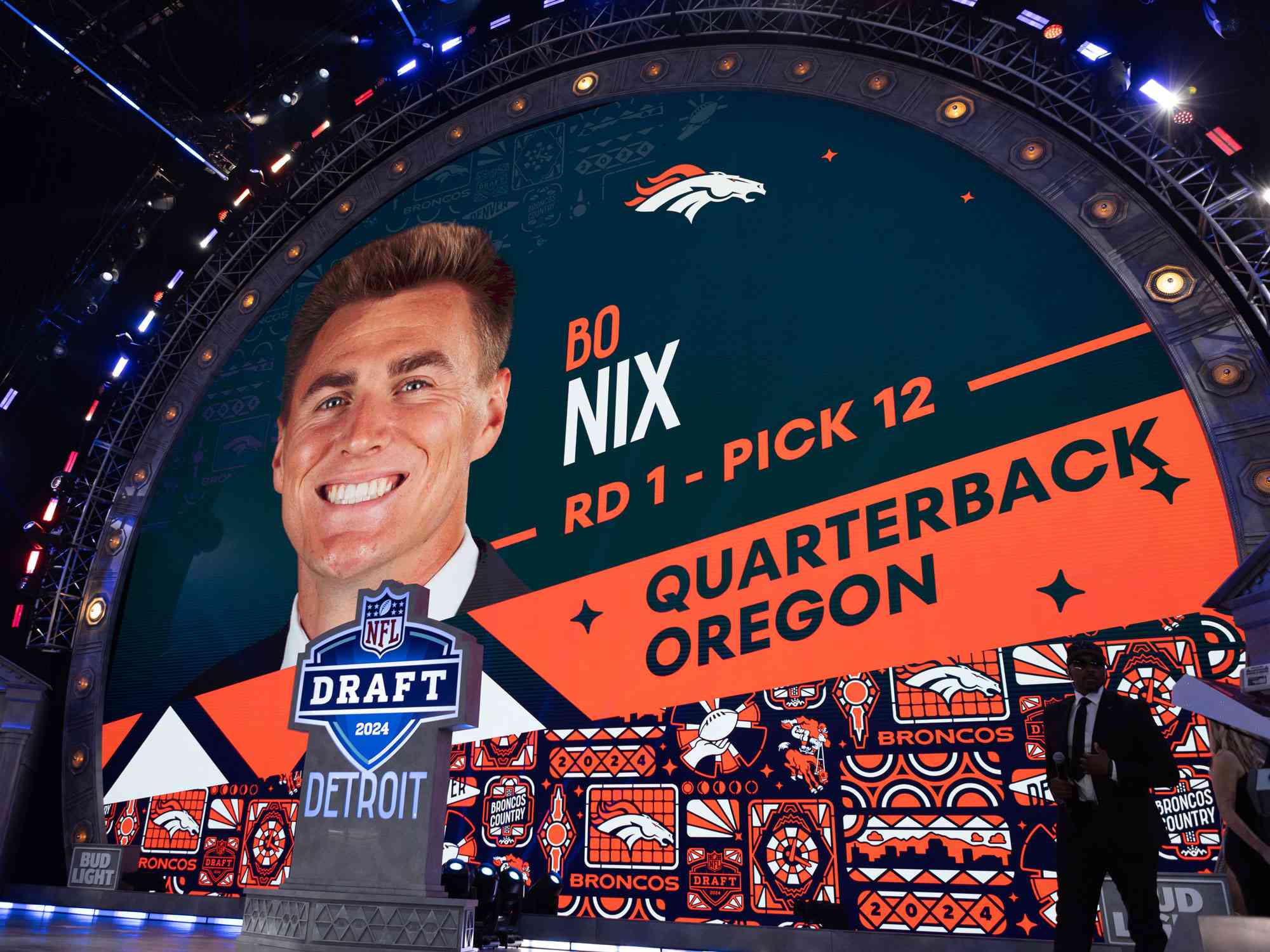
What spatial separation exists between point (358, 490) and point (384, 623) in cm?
401

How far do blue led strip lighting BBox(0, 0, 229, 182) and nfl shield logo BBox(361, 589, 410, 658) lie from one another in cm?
678

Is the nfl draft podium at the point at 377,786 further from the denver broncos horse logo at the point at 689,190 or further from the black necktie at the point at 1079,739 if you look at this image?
the denver broncos horse logo at the point at 689,190

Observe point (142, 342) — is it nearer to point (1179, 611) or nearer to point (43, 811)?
point (43, 811)

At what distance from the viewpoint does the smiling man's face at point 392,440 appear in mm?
7578

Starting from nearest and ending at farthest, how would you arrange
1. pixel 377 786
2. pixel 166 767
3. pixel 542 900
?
pixel 377 786
pixel 542 900
pixel 166 767

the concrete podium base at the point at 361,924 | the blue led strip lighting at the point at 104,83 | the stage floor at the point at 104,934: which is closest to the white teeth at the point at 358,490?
the stage floor at the point at 104,934

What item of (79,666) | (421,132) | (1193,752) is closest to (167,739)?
(79,666)

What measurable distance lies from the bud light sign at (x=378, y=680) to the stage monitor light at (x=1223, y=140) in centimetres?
572

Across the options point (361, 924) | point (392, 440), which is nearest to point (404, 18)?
point (392, 440)

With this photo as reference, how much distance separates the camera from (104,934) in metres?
4.79

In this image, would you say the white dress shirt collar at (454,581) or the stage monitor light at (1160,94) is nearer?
the stage monitor light at (1160,94)

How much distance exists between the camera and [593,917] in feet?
19.6

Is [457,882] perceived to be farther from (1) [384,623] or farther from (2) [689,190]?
(2) [689,190]

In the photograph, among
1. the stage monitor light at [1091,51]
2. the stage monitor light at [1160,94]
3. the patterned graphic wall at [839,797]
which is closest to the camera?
the patterned graphic wall at [839,797]
